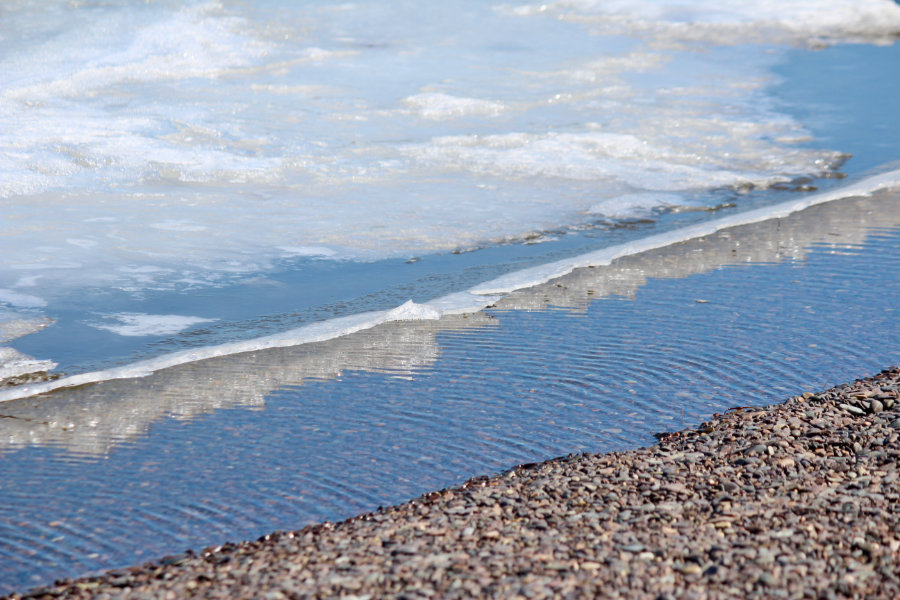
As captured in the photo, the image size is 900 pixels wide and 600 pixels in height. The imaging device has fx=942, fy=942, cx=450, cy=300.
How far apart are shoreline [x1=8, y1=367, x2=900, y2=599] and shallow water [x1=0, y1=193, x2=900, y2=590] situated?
24 cm

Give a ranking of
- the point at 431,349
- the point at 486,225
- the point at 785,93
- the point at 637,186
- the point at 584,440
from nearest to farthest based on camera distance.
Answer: the point at 584,440, the point at 431,349, the point at 486,225, the point at 637,186, the point at 785,93

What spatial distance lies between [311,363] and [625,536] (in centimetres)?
221

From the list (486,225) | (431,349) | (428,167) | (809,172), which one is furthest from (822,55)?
(431,349)

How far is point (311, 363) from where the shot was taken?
4.52 metres

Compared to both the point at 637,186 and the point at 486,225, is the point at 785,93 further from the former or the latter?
the point at 486,225

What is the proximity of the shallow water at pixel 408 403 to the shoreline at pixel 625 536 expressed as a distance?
0.24 meters

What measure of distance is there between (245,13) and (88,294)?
8.83 metres

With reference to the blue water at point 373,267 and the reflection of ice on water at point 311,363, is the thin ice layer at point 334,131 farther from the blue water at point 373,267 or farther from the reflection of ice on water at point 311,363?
the reflection of ice on water at point 311,363

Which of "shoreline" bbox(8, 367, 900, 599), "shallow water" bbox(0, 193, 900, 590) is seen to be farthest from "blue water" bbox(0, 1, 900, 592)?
"shoreline" bbox(8, 367, 900, 599)

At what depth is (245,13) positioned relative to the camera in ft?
43.6

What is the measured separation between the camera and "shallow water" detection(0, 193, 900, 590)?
3.18 metres

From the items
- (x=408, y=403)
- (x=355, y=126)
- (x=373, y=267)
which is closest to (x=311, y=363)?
(x=408, y=403)

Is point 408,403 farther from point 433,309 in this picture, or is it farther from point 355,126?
point 355,126

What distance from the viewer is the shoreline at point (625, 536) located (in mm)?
2418
